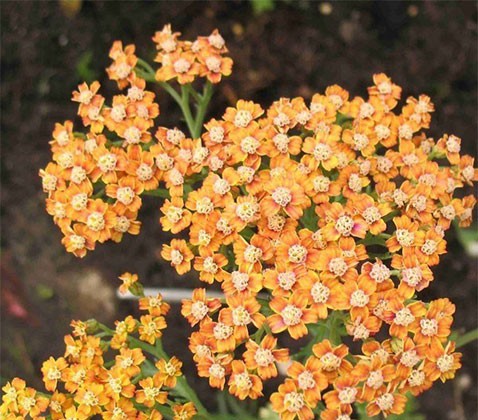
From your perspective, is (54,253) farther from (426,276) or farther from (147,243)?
(426,276)

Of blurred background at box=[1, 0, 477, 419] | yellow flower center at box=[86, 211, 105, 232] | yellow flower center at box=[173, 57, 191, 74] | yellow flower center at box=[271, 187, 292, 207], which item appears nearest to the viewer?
yellow flower center at box=[271, 187, 292, 207]

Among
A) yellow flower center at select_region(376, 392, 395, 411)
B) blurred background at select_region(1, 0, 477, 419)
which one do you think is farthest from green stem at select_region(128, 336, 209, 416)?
blurred background at select_region(1, 0, 477, 419)

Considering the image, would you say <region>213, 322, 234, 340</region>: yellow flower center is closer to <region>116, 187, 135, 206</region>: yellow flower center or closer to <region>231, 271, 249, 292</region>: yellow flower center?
<region>231, 271, 249, 292</region>: yellow flower center

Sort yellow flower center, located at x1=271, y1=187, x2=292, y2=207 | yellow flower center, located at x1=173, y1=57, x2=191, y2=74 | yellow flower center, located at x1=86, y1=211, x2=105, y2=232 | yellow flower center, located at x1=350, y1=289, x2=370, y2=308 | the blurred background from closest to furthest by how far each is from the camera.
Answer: yellow flower center, located at x1=350, y1=289, x2=370, y2=308 < yellow flower center, located at x1=271, y1=187, x2=292, y2=207 < yellow flower center, located at x1=86, y1=211, x2=105, y2=232 < yellow flower center, located at x1=173, y1=57, x2=191, y2=74 < the blurred background

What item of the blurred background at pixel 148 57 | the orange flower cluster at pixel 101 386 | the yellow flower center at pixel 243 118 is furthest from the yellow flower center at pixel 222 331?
the blurred background at pixel 148 57

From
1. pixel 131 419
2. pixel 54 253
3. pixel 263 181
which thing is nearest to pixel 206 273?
pixel 263 181

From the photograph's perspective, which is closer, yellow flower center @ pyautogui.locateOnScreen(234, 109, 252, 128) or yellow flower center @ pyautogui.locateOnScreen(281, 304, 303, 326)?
yellow flower center @ pyautogui.locateOnScreen(281, 304, 303, 326)

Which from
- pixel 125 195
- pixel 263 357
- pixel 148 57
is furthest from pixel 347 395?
pixel 148 57

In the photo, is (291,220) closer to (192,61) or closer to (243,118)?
(243,118)

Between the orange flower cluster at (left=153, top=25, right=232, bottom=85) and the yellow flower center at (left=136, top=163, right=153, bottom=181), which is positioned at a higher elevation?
the orange flower cluster at (left=153, top=25, right=232, bottom=85)
